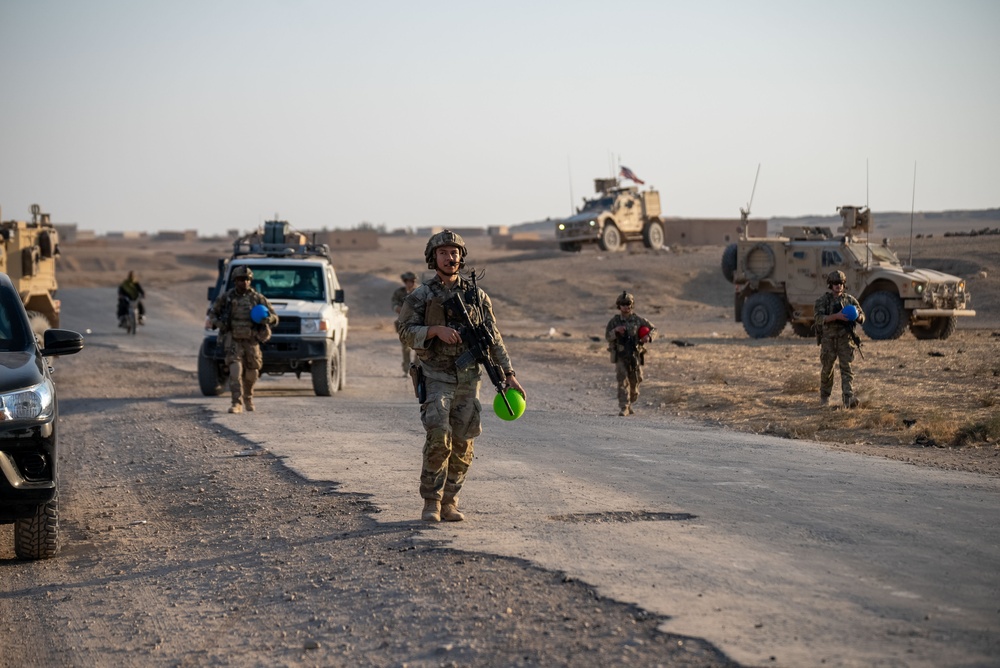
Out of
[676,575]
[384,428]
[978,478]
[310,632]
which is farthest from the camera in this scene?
[384,428]

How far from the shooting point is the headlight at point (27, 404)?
716cm

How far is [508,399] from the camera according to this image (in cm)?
782

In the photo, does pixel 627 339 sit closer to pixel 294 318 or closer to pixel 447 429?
pixel 294 318

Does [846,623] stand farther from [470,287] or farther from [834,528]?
[470,287]

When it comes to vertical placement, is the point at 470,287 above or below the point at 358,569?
above

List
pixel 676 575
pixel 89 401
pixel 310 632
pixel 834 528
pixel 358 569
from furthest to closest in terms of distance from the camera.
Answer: pixel 89 401
pixel 834 528
pixel 358 569
pixel 676 575
pixel 310 632

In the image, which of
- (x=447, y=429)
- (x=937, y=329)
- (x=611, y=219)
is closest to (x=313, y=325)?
(x=447, y=429)

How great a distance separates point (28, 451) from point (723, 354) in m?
18.7

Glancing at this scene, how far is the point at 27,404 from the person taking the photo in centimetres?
725

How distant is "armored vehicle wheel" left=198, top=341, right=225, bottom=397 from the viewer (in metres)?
17.4

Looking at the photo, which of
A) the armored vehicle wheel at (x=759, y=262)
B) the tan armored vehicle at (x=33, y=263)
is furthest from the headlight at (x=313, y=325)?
the armored vehicle wheel at (x=759, y=262)

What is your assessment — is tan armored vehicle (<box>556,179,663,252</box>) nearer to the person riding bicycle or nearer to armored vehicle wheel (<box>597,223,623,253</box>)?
armored vehicle wheel (<box>597,223,623,253</box>)

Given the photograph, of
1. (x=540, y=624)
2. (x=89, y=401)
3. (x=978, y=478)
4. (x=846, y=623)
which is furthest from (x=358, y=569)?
(x=89, y=401)

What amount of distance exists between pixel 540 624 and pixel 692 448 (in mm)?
6398
